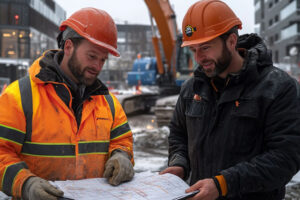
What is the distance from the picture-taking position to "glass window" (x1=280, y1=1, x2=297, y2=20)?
54344 millimetres

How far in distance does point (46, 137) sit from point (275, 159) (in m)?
1.45

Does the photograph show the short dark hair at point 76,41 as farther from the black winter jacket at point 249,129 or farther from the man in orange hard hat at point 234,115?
the black winter jacket at point 249,129

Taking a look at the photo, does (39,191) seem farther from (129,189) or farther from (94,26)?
(94,26)

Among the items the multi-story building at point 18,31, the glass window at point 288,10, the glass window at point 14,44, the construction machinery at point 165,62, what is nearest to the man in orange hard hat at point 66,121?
the construction machinery at point 165,62

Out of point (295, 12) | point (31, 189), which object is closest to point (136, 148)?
point (31, 189)

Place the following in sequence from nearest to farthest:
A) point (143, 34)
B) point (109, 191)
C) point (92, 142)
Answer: point (109, 191) → point (92, 142) → point (143, 34)

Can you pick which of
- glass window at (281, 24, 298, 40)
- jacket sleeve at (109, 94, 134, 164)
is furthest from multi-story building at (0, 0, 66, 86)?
jacket sleeve at (109, 94, 134, 164)

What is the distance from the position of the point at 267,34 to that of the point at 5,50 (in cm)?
4865

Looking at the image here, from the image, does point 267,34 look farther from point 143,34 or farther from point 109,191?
point 109,191

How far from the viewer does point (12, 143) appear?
2279 mm

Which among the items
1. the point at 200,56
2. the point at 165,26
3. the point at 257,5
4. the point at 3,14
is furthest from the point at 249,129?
the point at 257,5

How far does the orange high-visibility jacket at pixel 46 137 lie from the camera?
2.25 meters

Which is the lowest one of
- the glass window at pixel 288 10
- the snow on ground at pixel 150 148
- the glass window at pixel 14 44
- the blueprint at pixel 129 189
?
the snow on ground at pixel 150 148

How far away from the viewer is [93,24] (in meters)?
2.66
